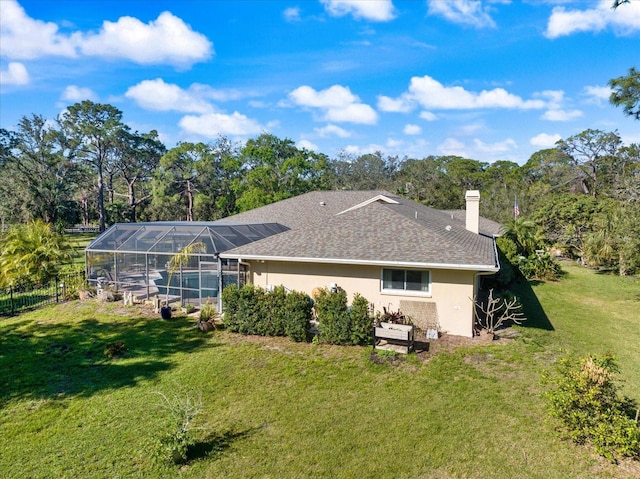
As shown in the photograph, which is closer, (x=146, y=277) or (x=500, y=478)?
(x=500, y=478)

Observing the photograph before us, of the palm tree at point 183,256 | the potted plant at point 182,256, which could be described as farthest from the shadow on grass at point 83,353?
the palm tree at point 183,256

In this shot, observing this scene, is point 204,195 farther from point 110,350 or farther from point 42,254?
point 110,350

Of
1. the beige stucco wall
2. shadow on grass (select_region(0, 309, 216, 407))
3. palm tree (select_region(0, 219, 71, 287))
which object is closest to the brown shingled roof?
the beige stucco wall

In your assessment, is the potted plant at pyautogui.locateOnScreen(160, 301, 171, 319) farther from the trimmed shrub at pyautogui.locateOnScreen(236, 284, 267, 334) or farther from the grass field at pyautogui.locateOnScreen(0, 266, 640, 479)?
the trimmed shrub at pyautogui.locateOnScreen(236, 284, 267, 334)

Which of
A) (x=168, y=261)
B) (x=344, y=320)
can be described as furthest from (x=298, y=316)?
(x=168, y=261)

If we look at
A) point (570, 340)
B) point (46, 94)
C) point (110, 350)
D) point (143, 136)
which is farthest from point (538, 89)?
point (143, 136)
